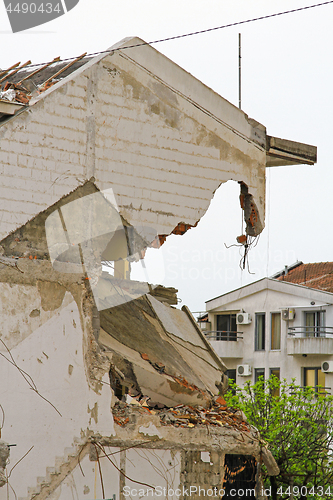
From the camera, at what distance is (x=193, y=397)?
10.6 m

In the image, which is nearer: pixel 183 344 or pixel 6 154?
pixel 6 154

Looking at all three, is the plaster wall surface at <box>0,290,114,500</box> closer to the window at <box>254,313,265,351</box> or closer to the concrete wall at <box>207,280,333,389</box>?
the concrete wall at <box>207,280,333,389</box>

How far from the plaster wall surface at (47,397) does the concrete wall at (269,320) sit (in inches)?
805

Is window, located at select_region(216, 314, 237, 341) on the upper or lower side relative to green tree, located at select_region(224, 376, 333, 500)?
upper

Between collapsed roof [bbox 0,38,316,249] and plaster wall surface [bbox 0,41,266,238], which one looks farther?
collapsed roof [bbox 0,38,316,249]

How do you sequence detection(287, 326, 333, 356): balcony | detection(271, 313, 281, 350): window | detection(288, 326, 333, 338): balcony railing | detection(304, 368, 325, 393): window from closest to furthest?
1. detection(287, 326, 333, 356): balcony
2. detection(304, 368, 325, 393): window
3. detection(288, 326, 333, 338): balcony railing
4. detection(271, 313, 281, 350): window

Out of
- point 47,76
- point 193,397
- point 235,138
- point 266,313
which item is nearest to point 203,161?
point 235,138

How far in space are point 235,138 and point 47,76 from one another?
3.37 meters

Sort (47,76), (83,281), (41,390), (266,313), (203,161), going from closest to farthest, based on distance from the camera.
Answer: (41,390) < (83,281) < (47,76) < (203,161) < (266,313)

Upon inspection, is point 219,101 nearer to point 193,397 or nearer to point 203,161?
point 203,161

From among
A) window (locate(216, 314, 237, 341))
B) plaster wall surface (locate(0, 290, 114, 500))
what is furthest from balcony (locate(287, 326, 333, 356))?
plaster wall surface (locate(0, 290, 114, 500))

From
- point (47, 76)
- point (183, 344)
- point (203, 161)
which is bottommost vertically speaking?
point (183, 344)

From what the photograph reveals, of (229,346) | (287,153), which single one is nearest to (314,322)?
(229,346)

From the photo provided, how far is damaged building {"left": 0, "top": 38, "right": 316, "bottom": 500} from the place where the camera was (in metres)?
8.52
